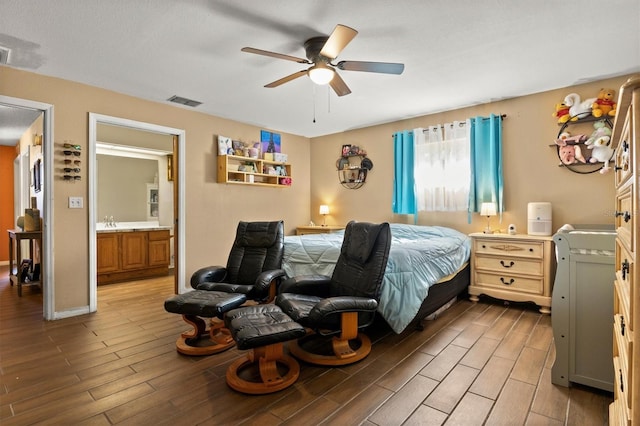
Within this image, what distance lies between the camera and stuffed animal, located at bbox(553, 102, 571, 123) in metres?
3.51

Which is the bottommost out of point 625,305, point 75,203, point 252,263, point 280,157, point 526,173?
point 252,263

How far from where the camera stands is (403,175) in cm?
486

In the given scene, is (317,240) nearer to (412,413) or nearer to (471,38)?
(412,413)

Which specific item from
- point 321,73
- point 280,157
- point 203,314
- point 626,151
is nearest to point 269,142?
point 280,157

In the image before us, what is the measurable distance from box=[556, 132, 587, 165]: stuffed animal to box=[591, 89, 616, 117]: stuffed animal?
0.26 metres

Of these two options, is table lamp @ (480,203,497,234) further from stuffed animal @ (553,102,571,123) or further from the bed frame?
stuffed animal @ (553,102,571,123)

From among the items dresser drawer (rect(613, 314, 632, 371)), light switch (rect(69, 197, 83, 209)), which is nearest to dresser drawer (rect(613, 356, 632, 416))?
dresser drawer (rect(613, 314, 632, 371))

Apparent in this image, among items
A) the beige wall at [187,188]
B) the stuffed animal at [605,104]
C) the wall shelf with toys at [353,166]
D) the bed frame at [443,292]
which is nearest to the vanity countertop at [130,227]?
the beige wall at [187,188]

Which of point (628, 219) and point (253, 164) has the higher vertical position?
point (253, 164)

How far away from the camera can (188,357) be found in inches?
94.7

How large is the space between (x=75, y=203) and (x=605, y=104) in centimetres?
560

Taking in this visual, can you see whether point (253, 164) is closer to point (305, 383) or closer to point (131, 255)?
point (131, 255)

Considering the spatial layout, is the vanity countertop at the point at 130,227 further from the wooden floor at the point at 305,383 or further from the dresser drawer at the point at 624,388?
the dresser drawer at the point at 624,388

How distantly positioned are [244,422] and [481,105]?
434 cm
